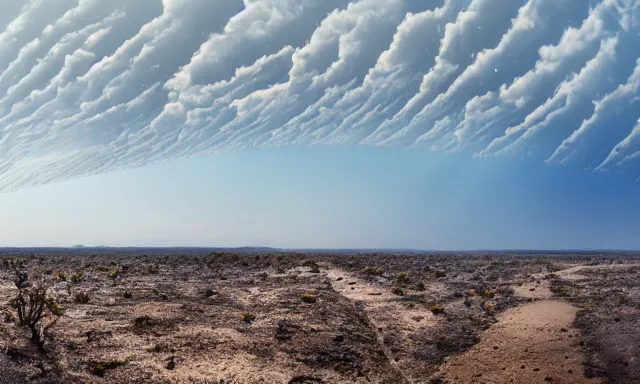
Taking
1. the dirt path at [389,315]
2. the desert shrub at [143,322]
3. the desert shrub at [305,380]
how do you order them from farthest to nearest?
1. the desert shrub at [143,322]
2. the dirt path at [389,315]
3. the desert shrub at [305,380]

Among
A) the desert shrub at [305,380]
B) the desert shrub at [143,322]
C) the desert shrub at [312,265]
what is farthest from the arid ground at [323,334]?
the desert shrub at [312,265]

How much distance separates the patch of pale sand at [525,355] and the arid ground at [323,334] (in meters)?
0.08

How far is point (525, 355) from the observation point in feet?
78.8

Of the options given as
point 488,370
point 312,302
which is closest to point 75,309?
point 312,302

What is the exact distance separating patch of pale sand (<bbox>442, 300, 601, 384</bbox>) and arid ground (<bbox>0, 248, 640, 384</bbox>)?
80 mm

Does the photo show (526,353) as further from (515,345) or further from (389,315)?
(389,315)

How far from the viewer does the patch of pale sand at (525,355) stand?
21.9 metres

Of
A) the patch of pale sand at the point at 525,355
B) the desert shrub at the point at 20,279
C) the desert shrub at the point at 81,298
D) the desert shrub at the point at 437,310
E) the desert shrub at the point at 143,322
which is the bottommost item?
the patch of pale sand at the point at 525,355

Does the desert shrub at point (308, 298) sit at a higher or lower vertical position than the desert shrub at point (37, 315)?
lower

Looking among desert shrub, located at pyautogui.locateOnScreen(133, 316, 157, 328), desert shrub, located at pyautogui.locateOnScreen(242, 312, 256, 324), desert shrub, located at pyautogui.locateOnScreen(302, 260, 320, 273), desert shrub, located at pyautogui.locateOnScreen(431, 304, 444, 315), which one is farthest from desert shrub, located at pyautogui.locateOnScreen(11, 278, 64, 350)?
desert shrub, located at pyautogui.locateOnScreen(302, 260, 320, 273)

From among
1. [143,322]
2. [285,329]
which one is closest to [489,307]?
[285,329]

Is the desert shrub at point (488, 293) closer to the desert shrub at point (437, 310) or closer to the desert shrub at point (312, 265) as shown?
the desert shrub at point (437, 310)

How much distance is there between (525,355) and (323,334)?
1049cm

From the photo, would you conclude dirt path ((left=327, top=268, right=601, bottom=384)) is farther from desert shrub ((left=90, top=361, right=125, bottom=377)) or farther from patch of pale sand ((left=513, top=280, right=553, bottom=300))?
desert shrub ((left=90, top=361, right=125, bottom=377))
